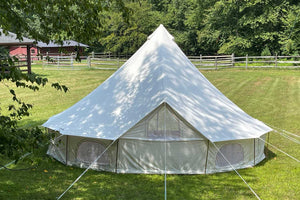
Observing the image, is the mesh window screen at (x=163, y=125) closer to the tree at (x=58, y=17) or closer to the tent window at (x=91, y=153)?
the tent window at (x=91, y=153)

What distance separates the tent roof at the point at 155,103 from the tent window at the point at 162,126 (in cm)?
21

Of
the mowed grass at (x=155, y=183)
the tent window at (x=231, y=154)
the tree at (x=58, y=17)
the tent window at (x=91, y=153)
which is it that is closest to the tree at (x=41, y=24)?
the tree at (x=58, y=17)

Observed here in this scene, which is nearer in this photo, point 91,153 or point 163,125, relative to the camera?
point 163,125

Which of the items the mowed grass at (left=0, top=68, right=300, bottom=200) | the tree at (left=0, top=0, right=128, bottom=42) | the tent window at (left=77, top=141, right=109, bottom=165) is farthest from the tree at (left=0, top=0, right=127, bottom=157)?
the tent window at (left=77, top=141, right=109, bottom=165)

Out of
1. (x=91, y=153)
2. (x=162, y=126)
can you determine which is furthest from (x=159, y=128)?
(x=91, y=153)

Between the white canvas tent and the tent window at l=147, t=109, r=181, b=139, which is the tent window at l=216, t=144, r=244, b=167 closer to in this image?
the white canvas tent

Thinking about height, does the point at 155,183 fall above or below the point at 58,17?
below

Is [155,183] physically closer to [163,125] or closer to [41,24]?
[163,125]

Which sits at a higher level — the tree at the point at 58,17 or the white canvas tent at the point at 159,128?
the tree at the point at 58,17

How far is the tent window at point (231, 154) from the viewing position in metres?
8.00

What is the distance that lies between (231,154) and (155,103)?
219cm

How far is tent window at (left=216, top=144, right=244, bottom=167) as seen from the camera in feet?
26.2

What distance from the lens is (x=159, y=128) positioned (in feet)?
25.6

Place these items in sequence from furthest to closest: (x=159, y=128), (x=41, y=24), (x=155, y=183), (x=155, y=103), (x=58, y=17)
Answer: (x=155, y=103)
(x=159, y=128)
(x=155, y=183)
(x=41, y=24)
(x=58, y=17)
